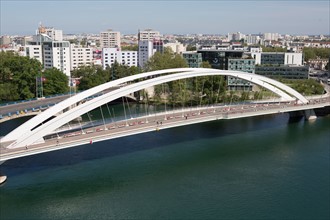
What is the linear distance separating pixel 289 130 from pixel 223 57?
2260cm

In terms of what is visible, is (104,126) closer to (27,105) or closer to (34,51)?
(27,105)

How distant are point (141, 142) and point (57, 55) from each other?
35.2m

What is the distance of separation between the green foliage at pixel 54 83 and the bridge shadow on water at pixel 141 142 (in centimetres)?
1661

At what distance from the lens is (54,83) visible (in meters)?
42.3

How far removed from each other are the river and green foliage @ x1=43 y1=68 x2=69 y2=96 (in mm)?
16877

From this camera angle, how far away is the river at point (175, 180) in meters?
17.8

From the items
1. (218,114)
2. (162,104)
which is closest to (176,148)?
(218,114)

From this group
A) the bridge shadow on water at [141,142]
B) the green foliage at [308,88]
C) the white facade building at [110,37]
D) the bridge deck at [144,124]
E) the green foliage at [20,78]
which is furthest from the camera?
A: the white facade building at [110,37]

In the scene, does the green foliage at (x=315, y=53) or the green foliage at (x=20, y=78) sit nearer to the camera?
the green foliage at (x=20, y=78)

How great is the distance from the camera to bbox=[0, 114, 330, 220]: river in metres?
17.8

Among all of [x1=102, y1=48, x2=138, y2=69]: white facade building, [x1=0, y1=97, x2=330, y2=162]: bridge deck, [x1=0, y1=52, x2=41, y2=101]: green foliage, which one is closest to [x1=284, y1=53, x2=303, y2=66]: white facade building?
[x1=102, y1=48, x2=138, y2=69]: white facade building

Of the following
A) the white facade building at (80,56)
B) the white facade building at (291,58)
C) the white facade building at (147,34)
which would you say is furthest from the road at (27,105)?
the white facade building at (147,34)

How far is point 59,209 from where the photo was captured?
17781mm

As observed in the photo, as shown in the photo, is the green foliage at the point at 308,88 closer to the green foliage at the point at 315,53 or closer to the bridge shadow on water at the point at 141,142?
the bridge shadow on water at the point at 141,142
